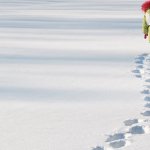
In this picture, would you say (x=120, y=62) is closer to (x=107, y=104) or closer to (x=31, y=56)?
(x=31, y=56)

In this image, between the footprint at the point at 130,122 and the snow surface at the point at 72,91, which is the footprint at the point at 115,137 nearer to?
the snow surface at the point at 72,91

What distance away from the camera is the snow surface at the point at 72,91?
269 cm

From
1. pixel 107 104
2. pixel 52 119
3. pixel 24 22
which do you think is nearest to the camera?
pixel 52 119

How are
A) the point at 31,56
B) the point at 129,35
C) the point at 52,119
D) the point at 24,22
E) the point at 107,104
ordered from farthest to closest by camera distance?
1. the point at 24,22
2. the point at 129,35
3. the point at 31,56
4. the point at 107,104
5. the point at 52,119

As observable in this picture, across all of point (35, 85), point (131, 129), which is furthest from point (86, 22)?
point (131, 129)

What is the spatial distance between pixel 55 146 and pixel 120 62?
269 cm

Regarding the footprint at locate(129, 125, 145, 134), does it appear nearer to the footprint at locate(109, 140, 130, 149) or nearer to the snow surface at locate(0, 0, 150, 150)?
the snow surface at locate(0, 0, 150, 150)

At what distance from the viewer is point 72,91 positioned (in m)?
3.83

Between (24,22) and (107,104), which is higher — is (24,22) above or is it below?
above

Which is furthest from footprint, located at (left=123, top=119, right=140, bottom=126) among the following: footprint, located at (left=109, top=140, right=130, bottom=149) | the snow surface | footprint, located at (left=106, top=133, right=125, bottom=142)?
footprint, located at (left=109, top=140, right=130, bottom=149)

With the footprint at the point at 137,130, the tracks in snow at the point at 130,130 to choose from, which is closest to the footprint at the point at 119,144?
the tracks in snow at the point at 130,130

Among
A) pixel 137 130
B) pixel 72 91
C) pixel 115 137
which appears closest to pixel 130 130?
pixel 137 130

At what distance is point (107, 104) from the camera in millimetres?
3432

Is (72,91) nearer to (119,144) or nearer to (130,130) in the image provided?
(130,130)
